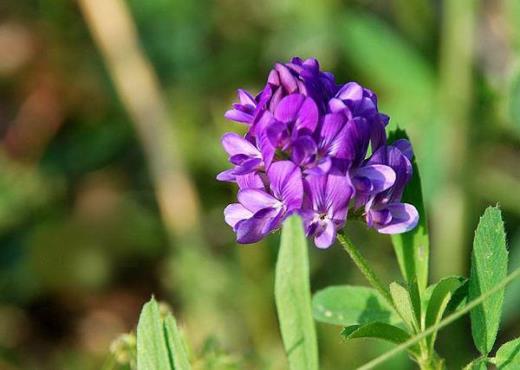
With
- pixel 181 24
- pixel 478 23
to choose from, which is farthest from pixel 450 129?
pixel 181 24

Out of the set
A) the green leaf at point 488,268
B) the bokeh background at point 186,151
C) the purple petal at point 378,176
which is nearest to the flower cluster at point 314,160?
the purple petal at point 378,176

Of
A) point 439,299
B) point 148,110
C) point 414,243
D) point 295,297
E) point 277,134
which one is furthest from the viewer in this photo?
point 148,110

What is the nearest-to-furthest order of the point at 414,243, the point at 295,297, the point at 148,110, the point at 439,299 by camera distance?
the point at 295,297 < the point at 439,299 < the point at 414,243 < the point at 148,110

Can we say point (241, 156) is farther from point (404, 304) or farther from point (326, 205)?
point (404, 304)

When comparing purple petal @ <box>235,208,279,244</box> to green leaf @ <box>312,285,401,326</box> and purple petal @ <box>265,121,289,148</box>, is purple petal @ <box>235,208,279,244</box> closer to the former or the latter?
purple petal @ <box>265,121,289,148</box>

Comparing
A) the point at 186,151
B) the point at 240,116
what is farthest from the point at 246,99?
the point at 186,151

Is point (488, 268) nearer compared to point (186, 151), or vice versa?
point (488, 268)
